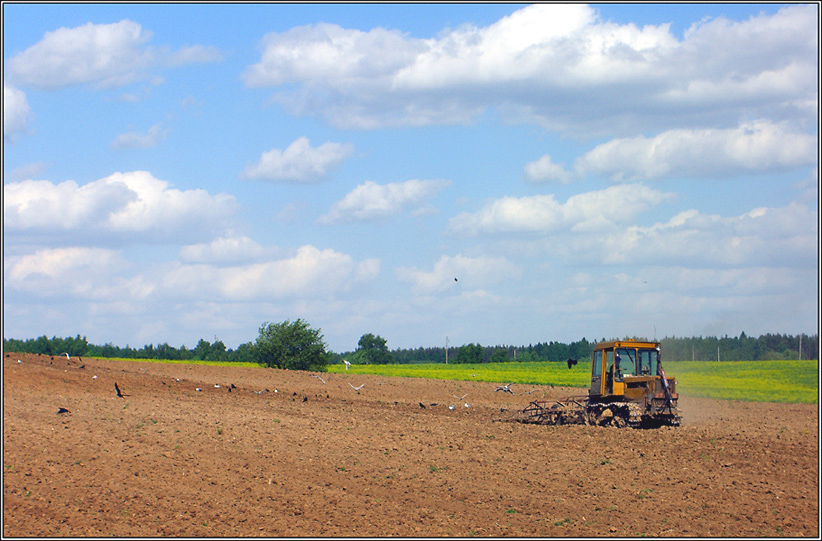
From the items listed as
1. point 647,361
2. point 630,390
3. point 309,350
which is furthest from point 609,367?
point 309,350

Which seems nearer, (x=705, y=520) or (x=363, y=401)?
(x=705, y=520)

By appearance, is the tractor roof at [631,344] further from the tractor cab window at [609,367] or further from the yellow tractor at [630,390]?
the tractor cab window at [609,367]

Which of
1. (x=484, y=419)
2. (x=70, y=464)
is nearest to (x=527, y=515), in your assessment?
(x=70, y=464)

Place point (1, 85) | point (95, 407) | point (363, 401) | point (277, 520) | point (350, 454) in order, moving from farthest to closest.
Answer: point (363, 401) < point (95, 407) < point (350, 454) < point (1, 85) < point (277, 520)

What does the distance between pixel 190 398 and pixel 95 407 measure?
194 inches

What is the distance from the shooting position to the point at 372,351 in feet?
422

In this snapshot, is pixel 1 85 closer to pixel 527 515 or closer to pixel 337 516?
pixel 337 516

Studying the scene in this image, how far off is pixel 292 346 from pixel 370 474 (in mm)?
46123

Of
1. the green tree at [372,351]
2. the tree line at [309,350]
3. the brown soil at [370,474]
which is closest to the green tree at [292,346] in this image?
the tree line at [309,350]

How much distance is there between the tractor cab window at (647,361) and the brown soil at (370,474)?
6.89 ft

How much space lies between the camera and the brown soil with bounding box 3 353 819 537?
1512 cm

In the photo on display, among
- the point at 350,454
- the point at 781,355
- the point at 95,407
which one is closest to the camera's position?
the point at 350,454

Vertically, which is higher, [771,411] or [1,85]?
[1,85]

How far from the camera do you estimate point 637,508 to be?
52.7ft
